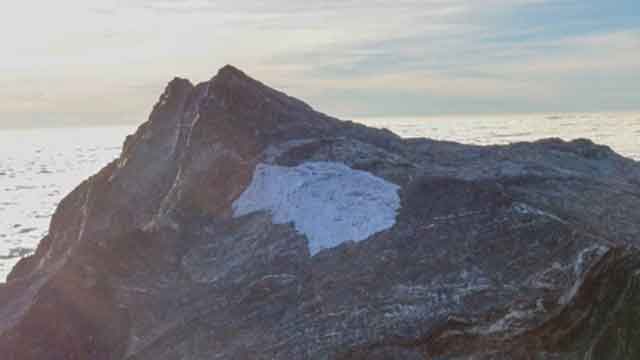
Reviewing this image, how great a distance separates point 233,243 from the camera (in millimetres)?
30188

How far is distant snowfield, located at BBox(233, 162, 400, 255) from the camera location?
91.1ft

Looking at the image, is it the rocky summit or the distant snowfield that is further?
the distant snowfield

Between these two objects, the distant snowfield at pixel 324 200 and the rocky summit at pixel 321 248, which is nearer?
the rocky summit at pixel 321 248

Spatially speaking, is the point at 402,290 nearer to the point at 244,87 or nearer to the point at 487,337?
the point at 487,337

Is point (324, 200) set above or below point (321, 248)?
above

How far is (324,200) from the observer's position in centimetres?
2981

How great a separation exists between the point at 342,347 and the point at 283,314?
3259 mm

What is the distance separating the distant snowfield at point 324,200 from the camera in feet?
91.1

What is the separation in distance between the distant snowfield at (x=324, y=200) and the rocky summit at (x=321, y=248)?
0.07 m

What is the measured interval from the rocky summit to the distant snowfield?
74mm

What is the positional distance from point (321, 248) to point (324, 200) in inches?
114

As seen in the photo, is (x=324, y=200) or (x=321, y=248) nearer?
(x=321, y=248)

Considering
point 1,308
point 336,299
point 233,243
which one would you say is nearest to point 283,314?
Answer: point 336,299

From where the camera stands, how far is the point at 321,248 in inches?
1078
